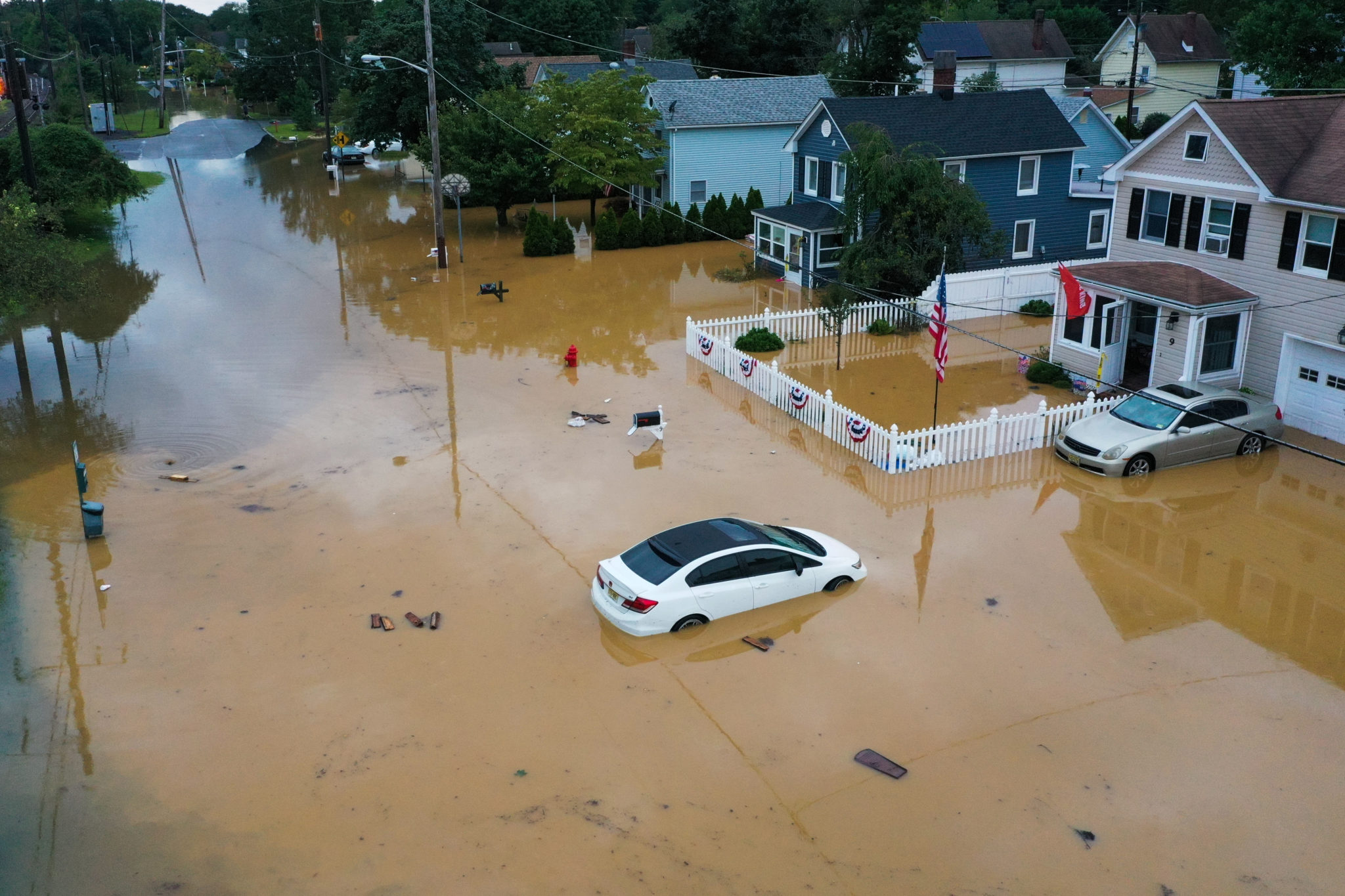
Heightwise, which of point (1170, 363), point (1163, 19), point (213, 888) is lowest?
point (213, 888)

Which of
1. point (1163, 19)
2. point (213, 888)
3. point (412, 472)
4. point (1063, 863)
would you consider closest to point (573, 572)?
point (412, 472)

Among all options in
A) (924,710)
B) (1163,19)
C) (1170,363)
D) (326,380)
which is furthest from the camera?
(1163,19)

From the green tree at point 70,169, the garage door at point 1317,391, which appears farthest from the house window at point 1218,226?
the green tree at point 70,169

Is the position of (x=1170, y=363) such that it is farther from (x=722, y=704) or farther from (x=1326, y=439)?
(x=722, y=704)

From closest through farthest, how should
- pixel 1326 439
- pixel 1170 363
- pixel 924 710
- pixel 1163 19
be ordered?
1. pixel 924 710
2. pixel 1326 439
3. pixel 1170 363
4. pixel 1163 19

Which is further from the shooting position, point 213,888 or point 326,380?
point 326,380

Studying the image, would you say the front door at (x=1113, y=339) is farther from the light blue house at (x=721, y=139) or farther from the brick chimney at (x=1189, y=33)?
the brick chimney at (x=1189, y=33)
